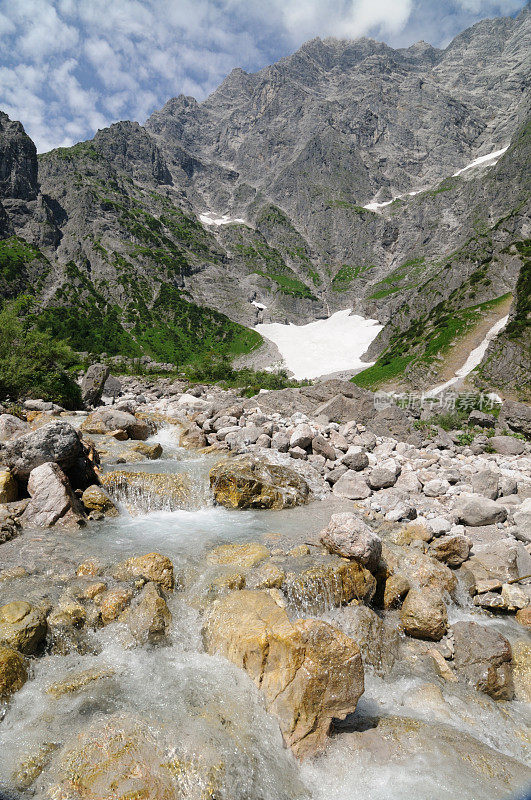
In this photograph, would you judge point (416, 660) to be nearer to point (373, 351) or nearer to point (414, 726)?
point (414, 726)

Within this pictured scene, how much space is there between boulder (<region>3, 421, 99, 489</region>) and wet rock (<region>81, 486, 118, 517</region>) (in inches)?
42.3

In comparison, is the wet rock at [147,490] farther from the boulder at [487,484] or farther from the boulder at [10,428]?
the boulder at [487,484]

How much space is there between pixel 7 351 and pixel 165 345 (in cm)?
10643

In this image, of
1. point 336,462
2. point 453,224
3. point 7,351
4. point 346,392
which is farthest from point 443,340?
point 453,224

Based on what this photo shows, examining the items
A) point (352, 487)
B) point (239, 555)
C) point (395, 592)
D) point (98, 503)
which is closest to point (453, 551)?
point (395, 592)

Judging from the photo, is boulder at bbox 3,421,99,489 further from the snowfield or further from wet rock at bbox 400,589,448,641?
the snowfield

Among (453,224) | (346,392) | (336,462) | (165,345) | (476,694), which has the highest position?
(453,224)

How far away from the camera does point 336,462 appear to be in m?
18.4

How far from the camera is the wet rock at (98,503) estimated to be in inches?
515

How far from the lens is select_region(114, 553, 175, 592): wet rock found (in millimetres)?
8617

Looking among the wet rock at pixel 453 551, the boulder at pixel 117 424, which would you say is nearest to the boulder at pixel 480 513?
the wet rock at pixel 453 551

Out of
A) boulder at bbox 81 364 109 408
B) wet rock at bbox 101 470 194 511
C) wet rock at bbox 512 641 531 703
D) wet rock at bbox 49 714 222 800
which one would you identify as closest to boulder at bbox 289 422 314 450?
wet rock at bbox 101 470 194 511

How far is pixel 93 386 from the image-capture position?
113 feet

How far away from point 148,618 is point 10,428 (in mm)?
13575
